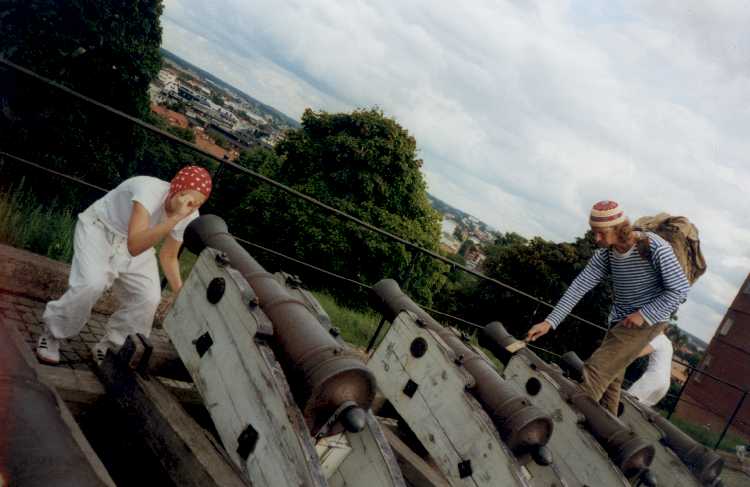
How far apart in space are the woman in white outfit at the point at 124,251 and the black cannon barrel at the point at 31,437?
1.20 m

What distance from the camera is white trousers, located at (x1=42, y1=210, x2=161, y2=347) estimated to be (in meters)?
2.43

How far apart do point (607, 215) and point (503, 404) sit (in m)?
1.33

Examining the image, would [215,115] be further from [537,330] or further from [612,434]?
[612,434]

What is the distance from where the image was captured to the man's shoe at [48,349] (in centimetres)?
244

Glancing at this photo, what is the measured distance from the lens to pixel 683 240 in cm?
370

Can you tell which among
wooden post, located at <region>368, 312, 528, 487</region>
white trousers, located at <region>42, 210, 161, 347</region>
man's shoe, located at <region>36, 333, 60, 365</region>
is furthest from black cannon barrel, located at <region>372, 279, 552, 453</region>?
man's shoe, located at <region>36, 333, 60, 365</region>

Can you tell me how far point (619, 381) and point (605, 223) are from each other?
123 centimetres

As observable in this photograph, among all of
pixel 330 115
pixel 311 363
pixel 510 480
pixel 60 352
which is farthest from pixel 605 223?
pixel 330 115

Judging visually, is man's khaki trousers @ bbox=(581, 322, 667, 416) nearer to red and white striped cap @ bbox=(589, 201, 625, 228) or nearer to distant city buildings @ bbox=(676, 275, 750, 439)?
red and white striped cap @ bbox=(589, 201, 625, 228)

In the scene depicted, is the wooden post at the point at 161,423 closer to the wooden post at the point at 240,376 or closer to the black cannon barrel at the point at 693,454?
the wooden post at the point at 240,376

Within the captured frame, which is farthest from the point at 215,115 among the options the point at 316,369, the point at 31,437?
the point at 31,437

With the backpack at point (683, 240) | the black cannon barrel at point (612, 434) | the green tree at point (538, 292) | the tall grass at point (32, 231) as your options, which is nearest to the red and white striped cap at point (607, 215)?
the backpack at point (683, 240)

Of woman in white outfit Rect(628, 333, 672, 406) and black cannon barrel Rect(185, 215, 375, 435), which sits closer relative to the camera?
black cannon barrel Rect(185, 215, 375, 435)

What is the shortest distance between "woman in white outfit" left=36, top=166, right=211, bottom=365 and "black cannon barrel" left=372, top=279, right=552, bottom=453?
1.42 meters
